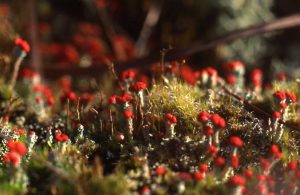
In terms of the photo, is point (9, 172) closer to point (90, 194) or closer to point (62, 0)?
point (90, 194)

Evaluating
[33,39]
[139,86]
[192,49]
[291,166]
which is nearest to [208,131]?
[291,166]

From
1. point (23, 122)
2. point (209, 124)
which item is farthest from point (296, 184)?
point (23, 122)

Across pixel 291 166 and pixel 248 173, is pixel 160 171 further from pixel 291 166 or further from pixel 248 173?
pixel 291 166

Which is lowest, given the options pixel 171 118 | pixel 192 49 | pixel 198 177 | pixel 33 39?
pixel 198 177

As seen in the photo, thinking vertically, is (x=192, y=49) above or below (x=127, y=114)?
above

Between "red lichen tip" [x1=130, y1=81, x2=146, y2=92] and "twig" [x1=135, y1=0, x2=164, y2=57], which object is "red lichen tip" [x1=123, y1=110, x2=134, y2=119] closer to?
"red lichen tip" [x1=130, y1=81, x2=146, y2=92]

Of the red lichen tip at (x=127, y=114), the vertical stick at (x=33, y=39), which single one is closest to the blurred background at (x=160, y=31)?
the vertical stick at (x=33, y=39)

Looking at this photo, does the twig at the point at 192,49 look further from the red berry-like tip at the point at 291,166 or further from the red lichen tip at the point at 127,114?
the red berry-like tip at the point at 291,166
